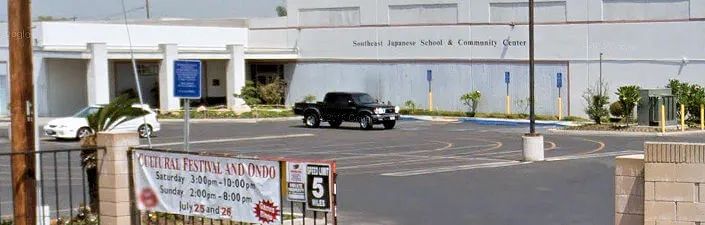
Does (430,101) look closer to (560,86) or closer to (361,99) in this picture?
(560,86)

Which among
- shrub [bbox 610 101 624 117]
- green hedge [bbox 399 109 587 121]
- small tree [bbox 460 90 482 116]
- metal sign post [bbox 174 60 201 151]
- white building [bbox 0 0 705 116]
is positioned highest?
white building [bbox 0 0 705 116]

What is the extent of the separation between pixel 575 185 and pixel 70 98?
125 feet

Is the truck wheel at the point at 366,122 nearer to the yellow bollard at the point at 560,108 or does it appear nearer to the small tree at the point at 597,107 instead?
the small tree at the point at 597,107

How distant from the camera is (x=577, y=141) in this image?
39.1 m

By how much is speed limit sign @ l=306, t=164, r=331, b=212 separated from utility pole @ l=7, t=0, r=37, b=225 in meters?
4.11

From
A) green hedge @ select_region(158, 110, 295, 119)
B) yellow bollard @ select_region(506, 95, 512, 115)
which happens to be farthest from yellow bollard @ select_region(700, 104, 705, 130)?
green hedge @ select_region(158, 110, 295, 119)

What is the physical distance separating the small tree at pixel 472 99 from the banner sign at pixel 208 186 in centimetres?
3960

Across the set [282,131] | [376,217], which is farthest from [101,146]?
[282,131]

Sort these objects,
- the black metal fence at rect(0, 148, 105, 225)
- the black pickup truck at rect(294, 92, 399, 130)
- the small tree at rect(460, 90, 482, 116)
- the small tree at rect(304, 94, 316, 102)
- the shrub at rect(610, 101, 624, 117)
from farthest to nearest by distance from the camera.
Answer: the small tree at rect(304, 94, 316, 102)
the small tree at rect(460, 90, 482, 116)
the shrub at rect(610, 101, 624, 117)
the black pickup truck at rect(294, 92, 399, 130)
the black metal fence at rect(0, 148, 105, 225)

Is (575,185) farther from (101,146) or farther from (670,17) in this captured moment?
(670,17)

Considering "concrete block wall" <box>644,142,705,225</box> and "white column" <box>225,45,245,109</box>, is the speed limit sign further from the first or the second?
"white column" <box>225,45,245,109</box>

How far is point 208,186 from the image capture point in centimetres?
1481

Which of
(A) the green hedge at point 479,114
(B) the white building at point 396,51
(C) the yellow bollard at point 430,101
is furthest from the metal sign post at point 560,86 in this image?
(C) the yellow bollard at point 430,101

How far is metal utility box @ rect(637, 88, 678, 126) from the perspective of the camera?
4488cm
